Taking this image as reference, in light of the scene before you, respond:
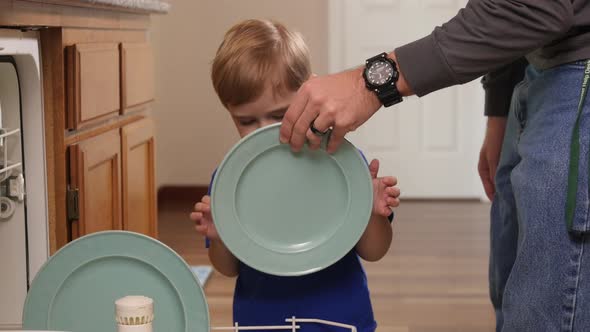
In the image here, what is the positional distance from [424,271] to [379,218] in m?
2.04

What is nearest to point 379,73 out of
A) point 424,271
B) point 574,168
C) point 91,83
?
point 574,168

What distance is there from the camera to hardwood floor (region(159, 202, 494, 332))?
295 cm

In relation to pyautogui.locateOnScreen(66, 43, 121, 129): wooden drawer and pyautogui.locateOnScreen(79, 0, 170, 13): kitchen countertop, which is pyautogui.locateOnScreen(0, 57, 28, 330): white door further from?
pyautogui.locateOnScreen(79, 0, 170, 13): kitchen countertop

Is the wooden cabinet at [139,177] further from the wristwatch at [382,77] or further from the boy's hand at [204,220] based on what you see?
the wristwatch at [382,77]

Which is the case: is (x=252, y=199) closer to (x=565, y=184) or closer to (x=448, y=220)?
(x=565, y=184)

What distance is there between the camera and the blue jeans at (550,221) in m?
1.24

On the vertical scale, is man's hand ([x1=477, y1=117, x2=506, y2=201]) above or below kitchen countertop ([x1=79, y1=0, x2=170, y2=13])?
below

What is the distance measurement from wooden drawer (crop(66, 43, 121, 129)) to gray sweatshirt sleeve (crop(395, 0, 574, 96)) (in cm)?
80

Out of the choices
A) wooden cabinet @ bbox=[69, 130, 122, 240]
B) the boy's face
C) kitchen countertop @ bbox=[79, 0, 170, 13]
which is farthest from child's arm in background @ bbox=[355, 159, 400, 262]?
kitchen countertop @ bbox=[79, 0, 170, 13]

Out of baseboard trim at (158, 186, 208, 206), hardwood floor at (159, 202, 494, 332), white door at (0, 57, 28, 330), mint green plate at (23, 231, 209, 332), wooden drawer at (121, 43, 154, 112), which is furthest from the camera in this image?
baseboard trim at (158, 186, 208, 206)

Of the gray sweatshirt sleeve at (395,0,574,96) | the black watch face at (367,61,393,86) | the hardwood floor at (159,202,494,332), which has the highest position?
the gray sweatshirt sleeve at (395,0,574,96)

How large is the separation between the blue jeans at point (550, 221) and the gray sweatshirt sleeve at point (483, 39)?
0.09 metres

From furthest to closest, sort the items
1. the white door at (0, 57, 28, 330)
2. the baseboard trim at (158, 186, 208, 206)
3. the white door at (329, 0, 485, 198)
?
the baseboard trim at (158, 186, 208, 206) → the white door at (329, 0, 485, 198) → the white door at (0, 57, 28, 330)

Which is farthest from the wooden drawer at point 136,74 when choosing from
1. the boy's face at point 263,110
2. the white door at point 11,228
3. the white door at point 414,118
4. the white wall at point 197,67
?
the white door at point 414,118
